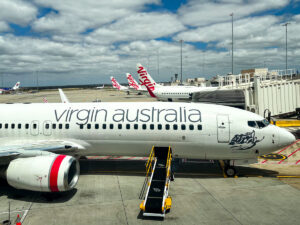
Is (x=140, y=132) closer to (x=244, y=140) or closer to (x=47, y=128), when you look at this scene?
(x=47, y=128)

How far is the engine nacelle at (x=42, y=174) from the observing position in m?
11.8

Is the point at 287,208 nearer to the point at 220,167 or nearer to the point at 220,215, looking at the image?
the point at 220,215

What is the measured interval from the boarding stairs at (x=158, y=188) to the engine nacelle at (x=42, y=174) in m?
3.99

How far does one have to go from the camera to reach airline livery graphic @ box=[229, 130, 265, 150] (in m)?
14.2

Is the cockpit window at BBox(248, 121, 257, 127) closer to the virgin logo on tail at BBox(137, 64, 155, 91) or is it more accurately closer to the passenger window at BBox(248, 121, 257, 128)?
the passenger window at BBox(248, 121, 257, 128)

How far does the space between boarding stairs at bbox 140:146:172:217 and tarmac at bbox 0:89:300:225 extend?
0.36 m

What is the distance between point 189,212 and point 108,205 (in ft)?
12.6

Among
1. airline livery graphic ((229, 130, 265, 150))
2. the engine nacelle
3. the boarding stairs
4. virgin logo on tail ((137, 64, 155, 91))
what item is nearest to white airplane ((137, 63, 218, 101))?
virgin logo on tail ((137, 64, 155, 91))

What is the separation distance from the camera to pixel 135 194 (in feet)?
42.6

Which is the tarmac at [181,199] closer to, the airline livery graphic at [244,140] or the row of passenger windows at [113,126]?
the airline livery graphic at [244,140]

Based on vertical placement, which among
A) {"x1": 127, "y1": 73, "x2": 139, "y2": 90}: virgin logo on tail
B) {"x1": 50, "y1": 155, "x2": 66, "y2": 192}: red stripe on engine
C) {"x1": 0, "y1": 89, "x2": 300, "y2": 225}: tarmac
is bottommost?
{"x1": 0, "y1": 89, "x2": 300, "y2": 225}: tarmac

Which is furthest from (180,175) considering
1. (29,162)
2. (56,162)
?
(29,162)

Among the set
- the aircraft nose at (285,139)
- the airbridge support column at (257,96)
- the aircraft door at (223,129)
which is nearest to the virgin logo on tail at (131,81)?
the airbridge support column at (257,96)

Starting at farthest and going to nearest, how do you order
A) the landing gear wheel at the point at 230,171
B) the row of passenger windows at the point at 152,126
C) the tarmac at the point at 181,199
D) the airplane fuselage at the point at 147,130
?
the landing gear wheel at the point at 230,171, the row of passenger windows at the point at 152,126, the airplane fuselage at the point at 147,130, the tarmac at the point at 181,199
